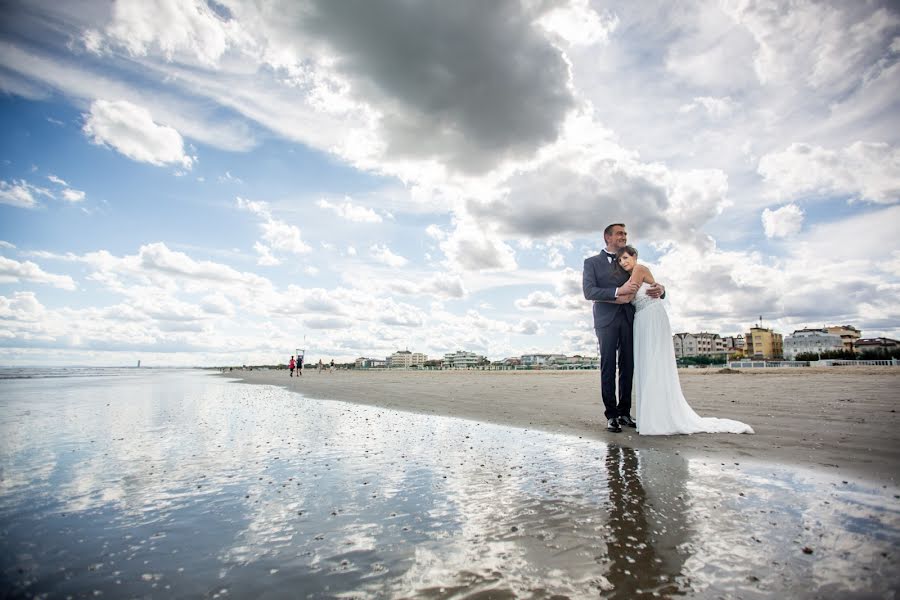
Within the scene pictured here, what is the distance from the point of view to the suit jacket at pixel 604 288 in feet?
24.2

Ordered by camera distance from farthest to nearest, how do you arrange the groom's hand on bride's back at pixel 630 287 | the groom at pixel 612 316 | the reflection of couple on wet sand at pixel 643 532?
the groom at pixel 612 316 → the groom's hand on bride's back at pixel 630 287 → the reflection of couple on wet sand at pixel 643 532

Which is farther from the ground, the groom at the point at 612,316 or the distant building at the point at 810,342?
the distant building at the point at 810,342

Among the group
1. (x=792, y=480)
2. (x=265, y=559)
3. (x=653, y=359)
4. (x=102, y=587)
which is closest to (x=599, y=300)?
(x=653, y=359)

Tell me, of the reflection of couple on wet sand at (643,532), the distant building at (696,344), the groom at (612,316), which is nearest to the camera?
the reflection of couple on wet sand at (643,532)

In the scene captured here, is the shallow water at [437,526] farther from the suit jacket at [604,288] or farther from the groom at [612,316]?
the suit jacket at [604,288]

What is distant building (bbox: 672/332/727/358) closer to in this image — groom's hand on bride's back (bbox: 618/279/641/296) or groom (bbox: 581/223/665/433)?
groom (bbox: 581/223/665/433)

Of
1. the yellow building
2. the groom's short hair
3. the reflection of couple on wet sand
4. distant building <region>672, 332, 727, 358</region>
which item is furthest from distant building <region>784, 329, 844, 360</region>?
the reflection of couple on wet sand

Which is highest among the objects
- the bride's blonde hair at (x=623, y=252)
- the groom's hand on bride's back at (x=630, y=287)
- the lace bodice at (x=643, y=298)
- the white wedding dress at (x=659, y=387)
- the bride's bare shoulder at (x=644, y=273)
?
the bride's blonde hair at (x=623, y=252)

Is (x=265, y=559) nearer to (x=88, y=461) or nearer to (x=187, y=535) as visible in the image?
(x=187, y=535)

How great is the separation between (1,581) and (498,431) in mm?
5721

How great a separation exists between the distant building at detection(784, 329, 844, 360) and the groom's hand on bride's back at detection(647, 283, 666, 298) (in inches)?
5886

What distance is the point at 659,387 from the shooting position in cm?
648

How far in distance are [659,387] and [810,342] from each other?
163365mm

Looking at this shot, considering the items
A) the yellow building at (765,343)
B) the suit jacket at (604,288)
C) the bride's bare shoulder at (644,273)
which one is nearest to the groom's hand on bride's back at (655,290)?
the bride's bare shoulder at (644,273)
